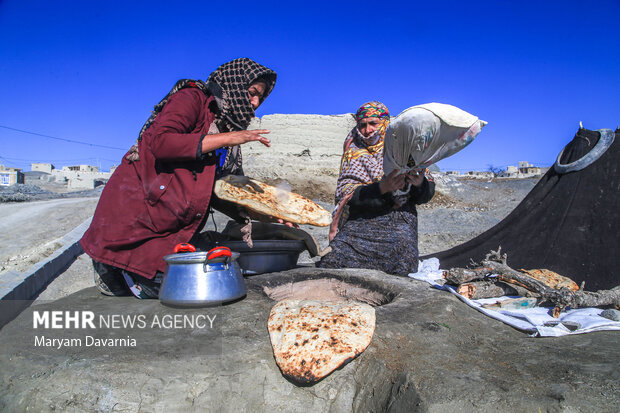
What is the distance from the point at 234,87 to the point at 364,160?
1.34 m

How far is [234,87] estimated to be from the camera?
220 cm

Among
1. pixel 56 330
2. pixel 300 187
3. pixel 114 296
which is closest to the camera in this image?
pixel 56 330

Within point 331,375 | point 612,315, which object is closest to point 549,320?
point 612,315

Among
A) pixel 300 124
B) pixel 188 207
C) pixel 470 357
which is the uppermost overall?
pixel 300 124

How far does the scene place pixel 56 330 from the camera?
5.26ft

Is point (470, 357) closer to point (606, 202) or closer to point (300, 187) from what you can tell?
point (606, 202)

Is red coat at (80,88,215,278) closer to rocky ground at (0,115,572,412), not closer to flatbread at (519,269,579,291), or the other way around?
rocky ground at (0,115,572,412)

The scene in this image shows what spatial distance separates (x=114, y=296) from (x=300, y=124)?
37.1 ft

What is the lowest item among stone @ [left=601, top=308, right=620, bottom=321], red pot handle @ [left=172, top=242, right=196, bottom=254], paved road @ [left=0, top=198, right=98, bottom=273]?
paved road @ [left=0, top=198, right=98, bottom=273]

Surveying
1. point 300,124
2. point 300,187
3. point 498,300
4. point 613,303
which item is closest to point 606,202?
point 613,303

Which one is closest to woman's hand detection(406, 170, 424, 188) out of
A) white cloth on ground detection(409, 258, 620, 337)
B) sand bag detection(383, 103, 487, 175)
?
sand bag detection(383, 103, 487, 175)

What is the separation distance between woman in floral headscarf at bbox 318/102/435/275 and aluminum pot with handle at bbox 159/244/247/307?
138cm
